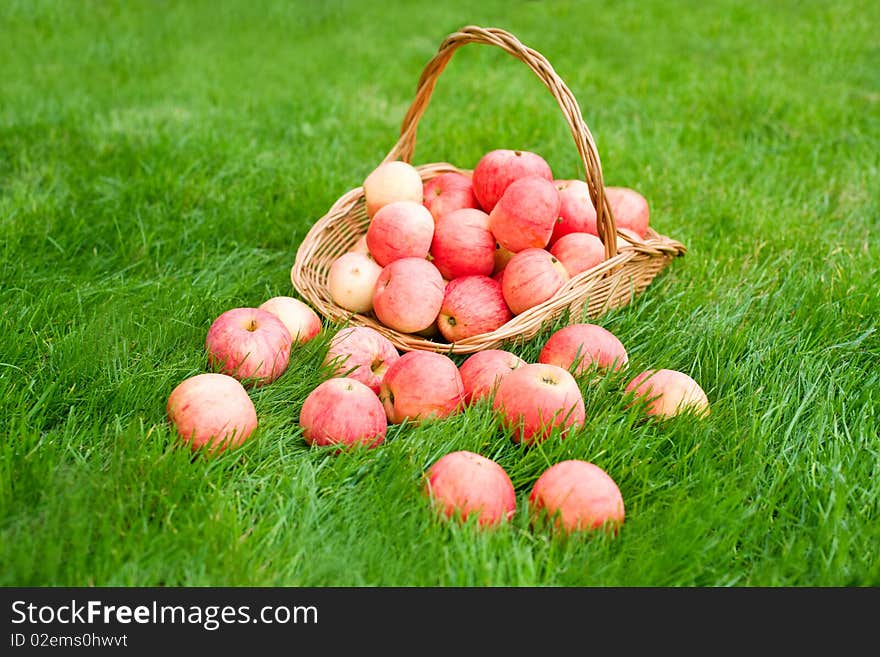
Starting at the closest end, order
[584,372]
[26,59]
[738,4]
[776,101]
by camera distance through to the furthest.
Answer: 1. [584,372]
2. [776,101]
3. [26,59]
4. [738,4]

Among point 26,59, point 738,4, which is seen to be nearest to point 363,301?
point 26,59

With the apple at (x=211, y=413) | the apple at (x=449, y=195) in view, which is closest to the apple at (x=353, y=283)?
the apple at (x=449, y=195)

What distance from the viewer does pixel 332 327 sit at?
256 centimetres

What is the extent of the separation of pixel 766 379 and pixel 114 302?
204 cm

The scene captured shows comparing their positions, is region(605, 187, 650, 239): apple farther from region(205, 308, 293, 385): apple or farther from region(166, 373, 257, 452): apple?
region(166, 373, 257, 452): apple

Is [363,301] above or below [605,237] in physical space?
below

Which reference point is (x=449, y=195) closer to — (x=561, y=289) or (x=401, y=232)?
(x=401, y=232)

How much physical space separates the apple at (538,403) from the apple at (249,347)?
658 millimetres

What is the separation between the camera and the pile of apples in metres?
2.57

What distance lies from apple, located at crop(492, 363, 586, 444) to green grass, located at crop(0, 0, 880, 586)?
5 centimetres

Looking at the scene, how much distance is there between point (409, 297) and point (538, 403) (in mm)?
690

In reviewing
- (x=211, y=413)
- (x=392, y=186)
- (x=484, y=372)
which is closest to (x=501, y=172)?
(x=392, y=186)

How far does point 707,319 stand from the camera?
9.01 feet
